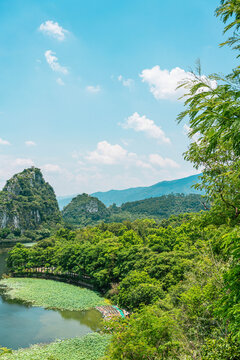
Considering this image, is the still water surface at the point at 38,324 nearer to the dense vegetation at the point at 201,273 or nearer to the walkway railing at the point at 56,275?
the dense vegetation at the point at 201,273

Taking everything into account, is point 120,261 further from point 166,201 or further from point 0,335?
point 166,201

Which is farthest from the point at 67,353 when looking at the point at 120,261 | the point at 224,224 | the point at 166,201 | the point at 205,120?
the point at 166,201

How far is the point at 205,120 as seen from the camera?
286cm

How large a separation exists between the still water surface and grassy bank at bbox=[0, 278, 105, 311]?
3.29ft

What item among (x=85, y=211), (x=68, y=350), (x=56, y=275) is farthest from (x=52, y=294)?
(x=85, y=211)

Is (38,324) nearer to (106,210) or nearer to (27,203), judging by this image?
(27,203)

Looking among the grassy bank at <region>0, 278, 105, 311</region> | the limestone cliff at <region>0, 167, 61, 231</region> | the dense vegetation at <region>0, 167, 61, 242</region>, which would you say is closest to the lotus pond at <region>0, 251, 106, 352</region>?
the grassy bank at <region>0, 278, 105, 311</region>

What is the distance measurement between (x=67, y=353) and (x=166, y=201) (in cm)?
13173

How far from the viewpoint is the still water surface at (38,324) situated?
16.3 m

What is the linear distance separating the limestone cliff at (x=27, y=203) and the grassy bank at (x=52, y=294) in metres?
57.9

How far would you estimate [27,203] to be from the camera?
95.8 meters

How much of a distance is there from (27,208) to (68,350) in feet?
284

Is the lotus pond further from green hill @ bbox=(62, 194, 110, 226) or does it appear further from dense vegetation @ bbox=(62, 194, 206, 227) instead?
green hill @ bbox=(62, 194, 110, 226)

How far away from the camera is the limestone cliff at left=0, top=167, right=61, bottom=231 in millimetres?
84875
